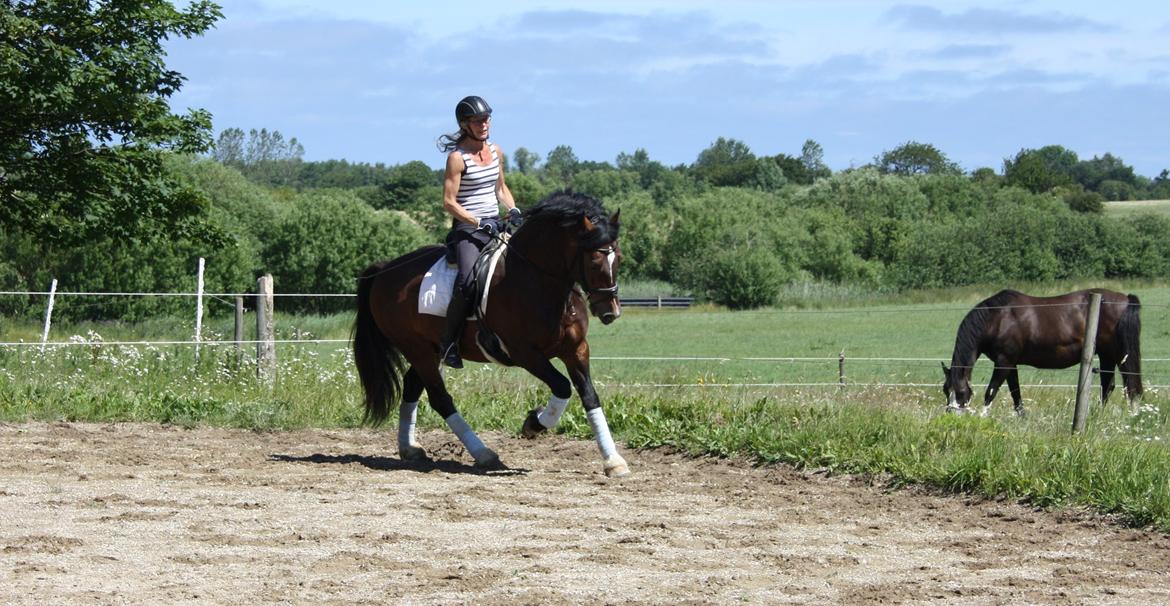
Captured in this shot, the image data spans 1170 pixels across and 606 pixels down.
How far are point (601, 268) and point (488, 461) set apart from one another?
181cm

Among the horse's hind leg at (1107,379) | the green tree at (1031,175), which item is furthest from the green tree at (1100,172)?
the horse's hind leg at (1107,379)

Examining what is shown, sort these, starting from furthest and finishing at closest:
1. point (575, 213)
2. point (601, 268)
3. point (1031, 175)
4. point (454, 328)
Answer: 1. point (1031, 175)
2. point (454, 328)
3. point (575, 213)
4. point (601, 268)

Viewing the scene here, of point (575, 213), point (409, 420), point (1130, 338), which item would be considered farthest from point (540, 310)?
point (1130, 338)

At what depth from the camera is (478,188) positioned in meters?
9.18

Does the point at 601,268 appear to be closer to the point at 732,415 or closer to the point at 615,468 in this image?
the point at 615,468

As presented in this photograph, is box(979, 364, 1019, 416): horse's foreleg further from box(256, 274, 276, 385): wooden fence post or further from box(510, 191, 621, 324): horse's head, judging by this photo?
box(510, 191, 621, 324): horse's head

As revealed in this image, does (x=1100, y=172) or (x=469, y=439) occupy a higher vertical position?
(x=1100, y=172)

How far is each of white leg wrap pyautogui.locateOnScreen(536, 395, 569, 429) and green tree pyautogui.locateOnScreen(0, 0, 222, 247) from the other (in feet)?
45.9

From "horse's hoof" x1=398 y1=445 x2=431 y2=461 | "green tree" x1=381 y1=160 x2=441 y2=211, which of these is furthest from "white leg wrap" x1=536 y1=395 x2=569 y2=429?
"green tree" x1=381 y1=160 x2=441 y2=211

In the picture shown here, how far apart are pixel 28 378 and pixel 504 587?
9.34 m

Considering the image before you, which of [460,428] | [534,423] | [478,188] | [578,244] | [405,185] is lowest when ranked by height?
[460,428]

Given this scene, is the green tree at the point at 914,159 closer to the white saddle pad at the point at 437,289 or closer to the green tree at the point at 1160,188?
the green tree at the point at 1160,188

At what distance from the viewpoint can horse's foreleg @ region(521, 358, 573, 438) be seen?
8.72 m

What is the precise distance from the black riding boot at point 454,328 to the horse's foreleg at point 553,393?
2.07ft
